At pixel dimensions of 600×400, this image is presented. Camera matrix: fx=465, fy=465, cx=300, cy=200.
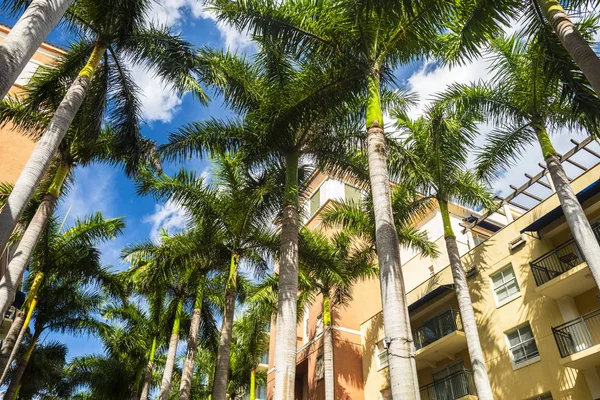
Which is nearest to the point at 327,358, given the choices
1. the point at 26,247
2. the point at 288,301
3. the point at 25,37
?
the point at 288,301

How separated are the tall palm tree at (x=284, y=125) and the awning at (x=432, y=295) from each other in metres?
10.1

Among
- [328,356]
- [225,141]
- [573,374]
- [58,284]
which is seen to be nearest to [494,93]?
[225,141]

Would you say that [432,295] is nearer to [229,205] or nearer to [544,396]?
[544,396]

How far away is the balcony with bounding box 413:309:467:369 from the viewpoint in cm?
2152

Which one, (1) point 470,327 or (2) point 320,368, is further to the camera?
(2) point 320,368

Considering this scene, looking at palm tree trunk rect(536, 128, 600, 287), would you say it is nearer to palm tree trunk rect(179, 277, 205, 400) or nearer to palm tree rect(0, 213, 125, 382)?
palm tree trunk rect(179, 277, 205, 400)

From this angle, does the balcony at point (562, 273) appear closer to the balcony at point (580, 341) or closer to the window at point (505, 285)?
the balcony at point (580, 341)

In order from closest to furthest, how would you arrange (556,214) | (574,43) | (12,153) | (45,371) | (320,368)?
(574,43)
(556,214)
(320,368)
(12,153)
(45,371)

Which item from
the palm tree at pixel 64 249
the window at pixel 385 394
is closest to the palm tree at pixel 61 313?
the palm tree at pixel 64 249

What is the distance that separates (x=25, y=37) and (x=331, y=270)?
1462 centimetres

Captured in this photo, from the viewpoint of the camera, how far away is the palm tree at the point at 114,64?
1302 centimetres

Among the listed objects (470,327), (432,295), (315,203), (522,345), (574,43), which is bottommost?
(470,327)

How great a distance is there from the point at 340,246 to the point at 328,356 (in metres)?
5.43

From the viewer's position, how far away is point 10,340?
18.4 metres
